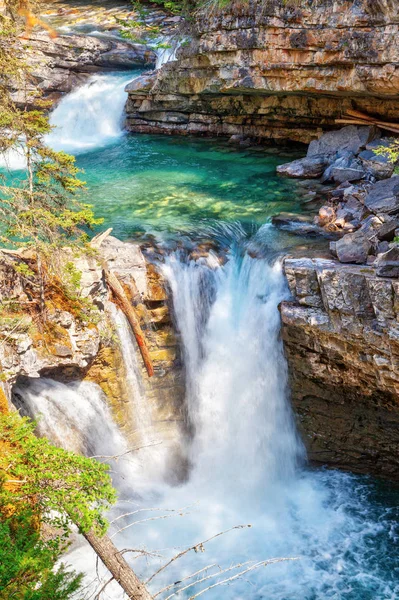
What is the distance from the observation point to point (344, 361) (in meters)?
10.2

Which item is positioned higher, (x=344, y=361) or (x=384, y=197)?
(x=384, y=197)

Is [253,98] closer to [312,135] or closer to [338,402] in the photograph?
[312,135]

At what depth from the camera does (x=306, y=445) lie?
37.2 ft

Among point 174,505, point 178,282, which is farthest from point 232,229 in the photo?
point 174,505

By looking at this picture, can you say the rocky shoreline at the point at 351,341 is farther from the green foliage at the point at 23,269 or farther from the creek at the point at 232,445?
the green foliage at the point at 23,269

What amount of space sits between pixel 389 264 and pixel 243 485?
195 inches

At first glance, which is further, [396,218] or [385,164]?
[385,164]

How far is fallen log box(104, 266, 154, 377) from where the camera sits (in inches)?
415

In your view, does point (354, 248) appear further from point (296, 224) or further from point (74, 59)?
point (74, 59)

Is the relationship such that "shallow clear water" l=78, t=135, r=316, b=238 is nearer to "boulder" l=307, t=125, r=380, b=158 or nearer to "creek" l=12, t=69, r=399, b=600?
"creek" l=12, t=69, r=399, b=600

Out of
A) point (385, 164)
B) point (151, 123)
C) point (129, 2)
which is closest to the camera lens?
point (385, 164)

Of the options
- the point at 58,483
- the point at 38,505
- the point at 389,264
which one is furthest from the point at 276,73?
the point at 38,505

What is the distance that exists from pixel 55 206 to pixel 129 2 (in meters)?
21.0

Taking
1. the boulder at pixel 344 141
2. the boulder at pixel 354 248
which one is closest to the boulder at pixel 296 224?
the boulder at pixel 354 248
